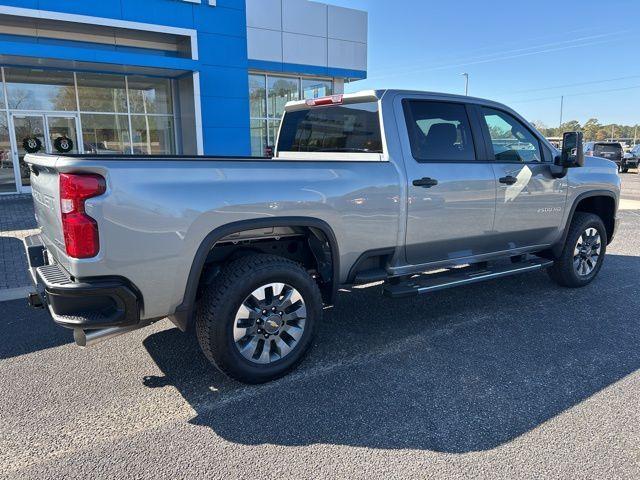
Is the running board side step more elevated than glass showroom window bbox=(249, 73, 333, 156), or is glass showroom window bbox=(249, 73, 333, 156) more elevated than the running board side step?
glass showroom window bbox=(249, 73, 333, 156)

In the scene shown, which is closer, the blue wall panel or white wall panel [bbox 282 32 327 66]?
the blue wall panel

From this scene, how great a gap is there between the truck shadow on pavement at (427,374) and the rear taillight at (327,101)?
1990 millimetres

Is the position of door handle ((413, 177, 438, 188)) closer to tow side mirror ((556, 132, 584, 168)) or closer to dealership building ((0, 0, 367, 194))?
tow side mirror ((556, 132, 584, 168))

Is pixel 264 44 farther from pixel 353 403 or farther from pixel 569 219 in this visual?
pixel 353 403

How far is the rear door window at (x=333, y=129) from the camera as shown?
4137 mm

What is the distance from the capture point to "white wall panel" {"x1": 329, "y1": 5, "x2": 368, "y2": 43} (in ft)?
59.4

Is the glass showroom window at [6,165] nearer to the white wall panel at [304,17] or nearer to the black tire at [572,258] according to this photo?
the white wall panel at [304,17]

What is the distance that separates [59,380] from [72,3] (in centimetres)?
1255

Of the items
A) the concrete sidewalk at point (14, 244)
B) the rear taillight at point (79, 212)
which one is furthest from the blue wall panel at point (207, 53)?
the rear taillight at point (79, 212)

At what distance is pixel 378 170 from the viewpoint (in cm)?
377

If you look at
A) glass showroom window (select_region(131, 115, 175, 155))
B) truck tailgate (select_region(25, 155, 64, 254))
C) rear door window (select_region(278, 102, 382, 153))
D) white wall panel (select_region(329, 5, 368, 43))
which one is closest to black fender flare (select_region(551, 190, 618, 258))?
rear door window (select_region(278, 102, 382, 153))

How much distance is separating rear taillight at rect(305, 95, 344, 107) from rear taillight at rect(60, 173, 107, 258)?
7.90 ft

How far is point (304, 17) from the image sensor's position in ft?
57.2

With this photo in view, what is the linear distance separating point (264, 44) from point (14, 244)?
11.7m
